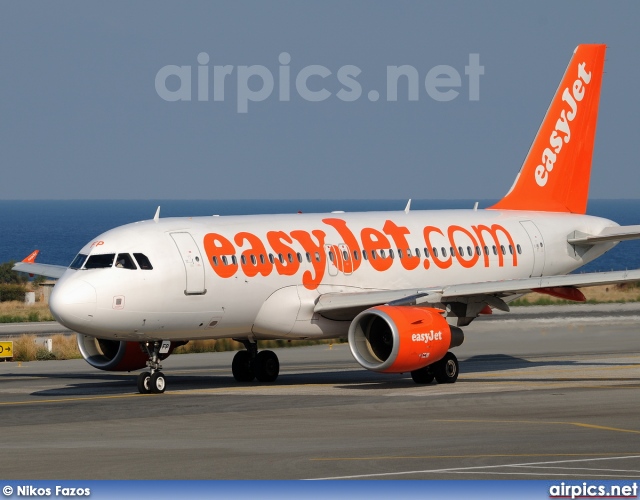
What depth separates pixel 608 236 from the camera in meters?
43.2

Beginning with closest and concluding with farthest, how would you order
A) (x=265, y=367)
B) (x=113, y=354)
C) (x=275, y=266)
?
1. (x=275, y=266)
2. (x=113, y=354)
3. (x=265, y=367)

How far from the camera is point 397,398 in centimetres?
3203

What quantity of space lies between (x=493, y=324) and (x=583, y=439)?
120 ft

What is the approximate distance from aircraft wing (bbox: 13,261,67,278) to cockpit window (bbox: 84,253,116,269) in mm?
6271

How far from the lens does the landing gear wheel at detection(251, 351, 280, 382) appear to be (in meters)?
38.5

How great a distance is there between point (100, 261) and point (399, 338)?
25.1 ft

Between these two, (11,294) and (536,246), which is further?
(11,294)

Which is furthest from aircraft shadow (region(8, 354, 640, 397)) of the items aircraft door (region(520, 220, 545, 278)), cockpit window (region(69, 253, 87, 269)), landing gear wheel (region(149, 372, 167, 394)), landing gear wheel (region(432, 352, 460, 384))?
cockpit window (region(69, 253, 87, 269))

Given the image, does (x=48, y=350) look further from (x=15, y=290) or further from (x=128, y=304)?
(x=15, y=290)

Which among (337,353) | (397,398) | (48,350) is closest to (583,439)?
(397,398)

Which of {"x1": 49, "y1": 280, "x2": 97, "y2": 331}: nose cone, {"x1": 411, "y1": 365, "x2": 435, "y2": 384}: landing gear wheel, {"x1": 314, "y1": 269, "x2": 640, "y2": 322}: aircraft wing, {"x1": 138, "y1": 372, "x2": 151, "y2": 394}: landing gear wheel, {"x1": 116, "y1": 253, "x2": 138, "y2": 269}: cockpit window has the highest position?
{"x1": 116, "y1": 253, "x2": 138, "y2": 269}: cockpit window

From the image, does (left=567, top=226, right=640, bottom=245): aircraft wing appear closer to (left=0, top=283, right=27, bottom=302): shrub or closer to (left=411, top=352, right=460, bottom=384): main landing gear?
(left=411, top=352, right=460, bottom=384): main landing gear

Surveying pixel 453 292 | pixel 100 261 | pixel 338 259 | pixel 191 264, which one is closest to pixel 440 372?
pixel 453 292

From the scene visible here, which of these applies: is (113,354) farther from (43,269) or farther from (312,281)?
(312,281)
